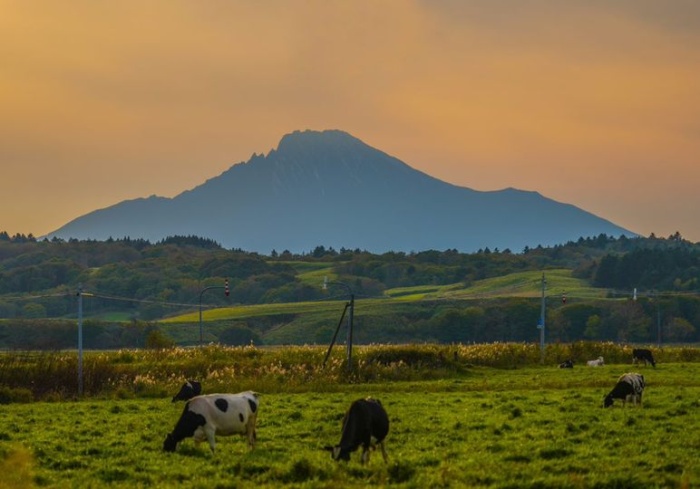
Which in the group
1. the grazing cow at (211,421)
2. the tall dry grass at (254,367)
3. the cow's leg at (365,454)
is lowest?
the tall dry grass at (254,367)

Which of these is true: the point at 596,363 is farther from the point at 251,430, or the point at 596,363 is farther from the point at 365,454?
the point at 365,454

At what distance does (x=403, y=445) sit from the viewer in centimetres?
2234

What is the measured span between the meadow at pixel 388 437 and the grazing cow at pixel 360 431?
11.7 inches

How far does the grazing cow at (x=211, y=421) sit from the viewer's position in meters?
22.1

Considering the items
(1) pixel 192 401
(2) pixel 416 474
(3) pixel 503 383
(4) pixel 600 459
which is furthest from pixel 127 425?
(3) pixel 503 383

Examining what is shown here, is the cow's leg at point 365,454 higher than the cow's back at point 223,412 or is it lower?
lower

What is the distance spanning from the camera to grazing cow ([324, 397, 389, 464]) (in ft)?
63.7

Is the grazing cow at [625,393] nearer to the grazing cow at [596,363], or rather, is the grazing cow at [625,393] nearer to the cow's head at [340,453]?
the cow's head at [340,453]

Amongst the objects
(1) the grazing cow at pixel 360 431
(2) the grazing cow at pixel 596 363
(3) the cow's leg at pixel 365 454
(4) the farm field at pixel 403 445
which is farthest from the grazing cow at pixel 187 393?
(2) the grazing cow at pixel 596 363

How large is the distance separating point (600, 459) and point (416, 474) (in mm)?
3955

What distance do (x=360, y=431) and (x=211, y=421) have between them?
4.10 m

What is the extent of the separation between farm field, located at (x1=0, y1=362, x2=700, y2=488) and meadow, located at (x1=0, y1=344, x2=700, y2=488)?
0.04m

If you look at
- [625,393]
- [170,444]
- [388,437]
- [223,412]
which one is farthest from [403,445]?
[625,393]

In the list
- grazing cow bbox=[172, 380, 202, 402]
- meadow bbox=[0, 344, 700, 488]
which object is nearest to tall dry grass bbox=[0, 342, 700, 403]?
meadow bbox=[0, 344, 700, 488]
